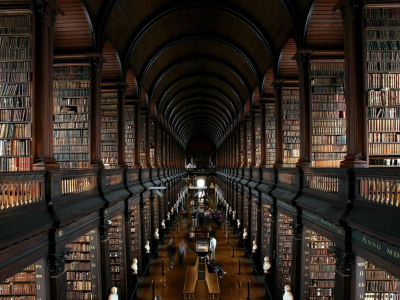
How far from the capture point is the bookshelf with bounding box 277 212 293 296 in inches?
394

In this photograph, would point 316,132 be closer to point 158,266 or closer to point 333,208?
point 333,208

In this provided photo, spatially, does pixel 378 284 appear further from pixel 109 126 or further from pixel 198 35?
pixel 198 35

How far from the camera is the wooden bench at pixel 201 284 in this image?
9.41 metres

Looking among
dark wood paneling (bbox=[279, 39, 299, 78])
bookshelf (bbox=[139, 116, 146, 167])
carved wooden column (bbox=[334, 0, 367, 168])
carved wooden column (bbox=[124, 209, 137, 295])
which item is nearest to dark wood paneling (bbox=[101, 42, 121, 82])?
carved wooden column (bbox=[124, 209, 137, 295])

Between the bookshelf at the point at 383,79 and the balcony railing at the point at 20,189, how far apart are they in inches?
236

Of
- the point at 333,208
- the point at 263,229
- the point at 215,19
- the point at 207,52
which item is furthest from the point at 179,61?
the point at 333,208

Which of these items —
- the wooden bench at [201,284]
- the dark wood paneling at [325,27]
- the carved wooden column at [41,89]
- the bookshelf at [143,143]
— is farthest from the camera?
the bookshelf at [143,143]

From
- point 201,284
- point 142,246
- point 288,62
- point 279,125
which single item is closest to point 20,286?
point 201,284

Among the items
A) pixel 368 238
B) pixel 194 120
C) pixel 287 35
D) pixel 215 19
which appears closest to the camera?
pixel 368 238

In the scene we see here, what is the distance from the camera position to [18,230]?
414 cm

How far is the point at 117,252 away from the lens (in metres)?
10.7

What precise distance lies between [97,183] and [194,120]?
31.5m

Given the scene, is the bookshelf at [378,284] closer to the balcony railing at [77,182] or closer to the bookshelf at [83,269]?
the balcony railing at [77,182]

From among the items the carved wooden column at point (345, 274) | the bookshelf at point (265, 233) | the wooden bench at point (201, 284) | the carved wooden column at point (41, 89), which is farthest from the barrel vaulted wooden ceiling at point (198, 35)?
the wooden bench at point (201, 284)
